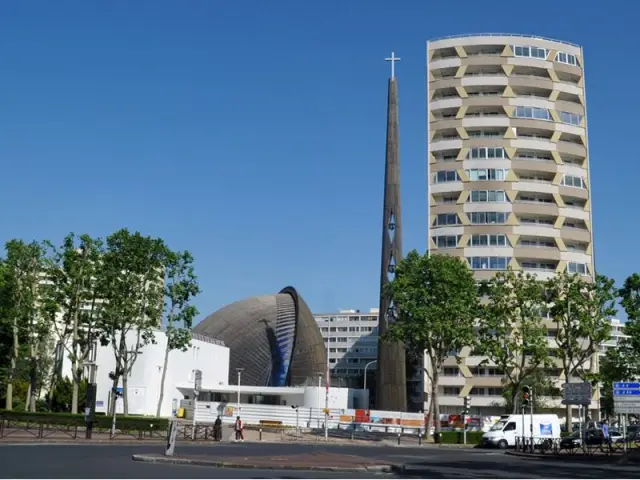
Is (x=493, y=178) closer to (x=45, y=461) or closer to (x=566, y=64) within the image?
(x=566, y=64)

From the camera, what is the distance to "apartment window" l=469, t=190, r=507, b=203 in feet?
330

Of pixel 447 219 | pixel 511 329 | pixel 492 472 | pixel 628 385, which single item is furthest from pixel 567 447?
pixel 447 219

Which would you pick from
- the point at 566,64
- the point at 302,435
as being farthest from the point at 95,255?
the point at 566,64

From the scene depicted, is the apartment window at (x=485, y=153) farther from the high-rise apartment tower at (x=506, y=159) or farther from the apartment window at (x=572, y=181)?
the apartment window at (x=572, y=181)

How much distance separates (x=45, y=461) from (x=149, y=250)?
4108 centimetres

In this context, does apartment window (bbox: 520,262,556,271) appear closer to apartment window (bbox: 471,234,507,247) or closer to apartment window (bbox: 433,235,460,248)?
apartment window (bbox: 471,234,507,247)

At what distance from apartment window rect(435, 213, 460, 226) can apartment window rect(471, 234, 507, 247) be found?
10.3ft

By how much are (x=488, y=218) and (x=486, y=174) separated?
6.02m

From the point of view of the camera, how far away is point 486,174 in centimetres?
A: 10162

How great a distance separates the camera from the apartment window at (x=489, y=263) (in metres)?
98.3

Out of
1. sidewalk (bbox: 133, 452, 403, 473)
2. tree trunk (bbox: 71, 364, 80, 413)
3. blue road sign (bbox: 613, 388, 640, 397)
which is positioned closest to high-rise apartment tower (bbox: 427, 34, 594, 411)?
tree trunk (bbox: 71, 364, 80, 413)

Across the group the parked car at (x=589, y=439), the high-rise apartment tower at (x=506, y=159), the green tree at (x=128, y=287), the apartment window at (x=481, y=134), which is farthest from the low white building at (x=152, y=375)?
the apartment window at (x=481, y=134)

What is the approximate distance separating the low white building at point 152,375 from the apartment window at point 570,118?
185 feet

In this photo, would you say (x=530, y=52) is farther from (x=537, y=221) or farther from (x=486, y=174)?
(x=537, y=221)
